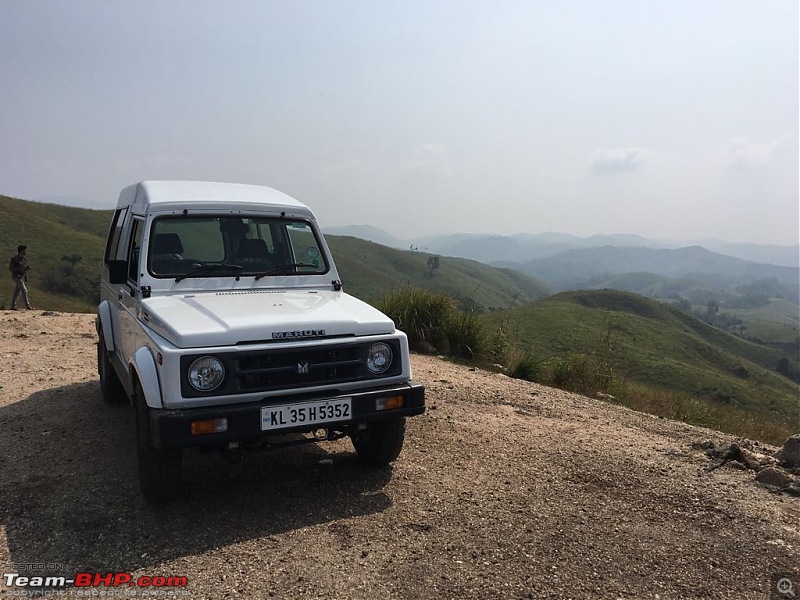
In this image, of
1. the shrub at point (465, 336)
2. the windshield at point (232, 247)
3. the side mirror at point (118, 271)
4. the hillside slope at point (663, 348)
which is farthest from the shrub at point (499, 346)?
the hillside slope at point (663, 348)

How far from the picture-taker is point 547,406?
757 cm

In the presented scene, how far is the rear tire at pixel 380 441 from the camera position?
4570 millimetres

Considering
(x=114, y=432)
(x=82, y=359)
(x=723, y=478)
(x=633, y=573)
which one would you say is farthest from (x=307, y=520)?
(x=82, y=359)

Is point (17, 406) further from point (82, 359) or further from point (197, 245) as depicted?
point (197, 245)

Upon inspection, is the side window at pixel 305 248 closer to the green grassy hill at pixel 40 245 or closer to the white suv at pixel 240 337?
the white suv at pixel 240 337

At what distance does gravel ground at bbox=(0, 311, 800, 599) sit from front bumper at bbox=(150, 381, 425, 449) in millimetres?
661

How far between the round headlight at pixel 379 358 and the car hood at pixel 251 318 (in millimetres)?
109

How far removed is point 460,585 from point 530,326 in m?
54.0

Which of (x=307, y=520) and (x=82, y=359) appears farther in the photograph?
(x=82, y=359)

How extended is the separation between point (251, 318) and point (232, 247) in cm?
137

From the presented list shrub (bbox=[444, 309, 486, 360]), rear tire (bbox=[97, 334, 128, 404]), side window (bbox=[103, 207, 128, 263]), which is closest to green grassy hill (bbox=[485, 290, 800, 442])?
shrub (bbox=[444, 309, 486, 360])

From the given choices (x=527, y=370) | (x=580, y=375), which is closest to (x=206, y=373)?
(x=527, y=370)

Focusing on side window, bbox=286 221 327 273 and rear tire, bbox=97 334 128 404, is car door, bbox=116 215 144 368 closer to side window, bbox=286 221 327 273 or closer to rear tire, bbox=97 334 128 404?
rear tire, bbox=97 334 128 404

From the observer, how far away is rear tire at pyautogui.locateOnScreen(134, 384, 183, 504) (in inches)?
150
